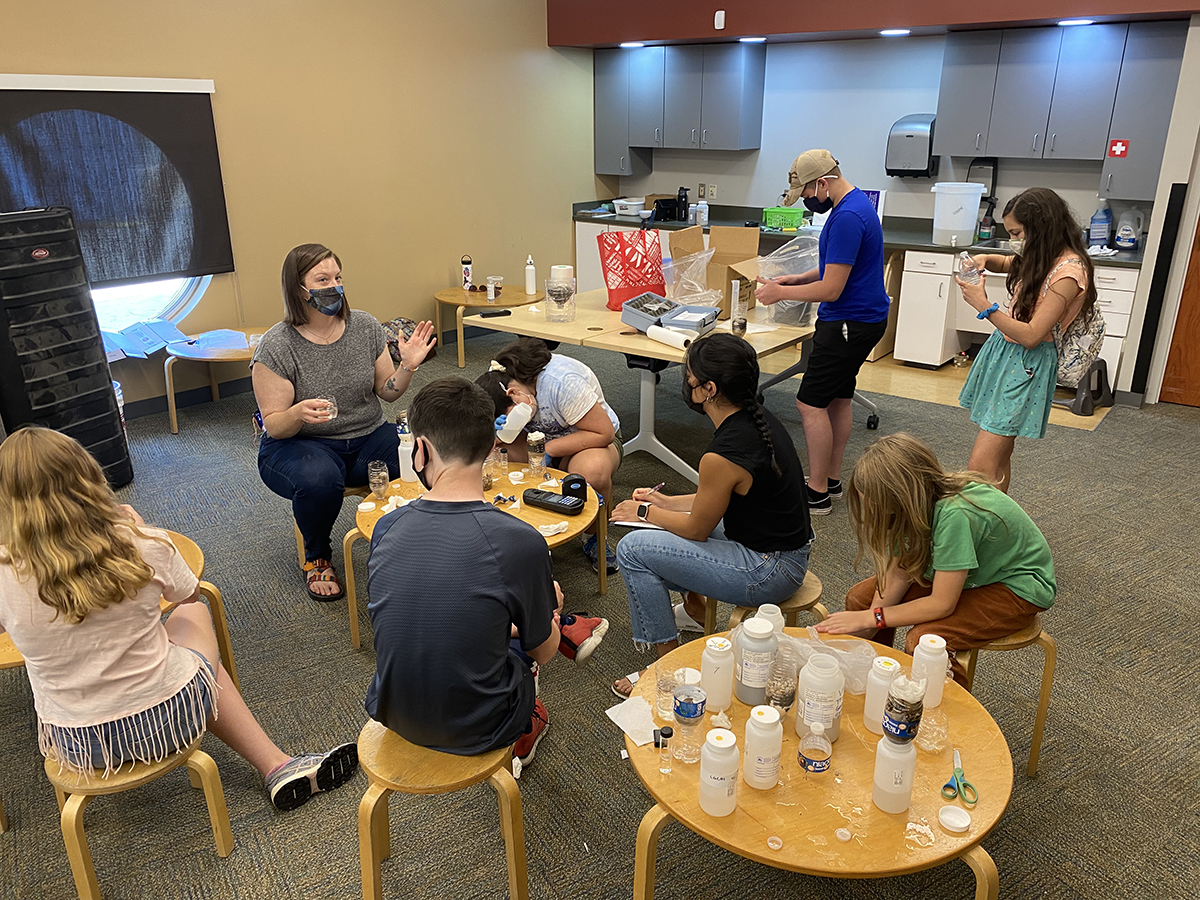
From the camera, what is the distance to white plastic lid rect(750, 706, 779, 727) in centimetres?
151

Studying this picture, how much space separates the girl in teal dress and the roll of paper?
115 cm

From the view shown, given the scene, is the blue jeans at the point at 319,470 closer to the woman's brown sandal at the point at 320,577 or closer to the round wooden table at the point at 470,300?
the woman's brown sandal at the point at 320,577

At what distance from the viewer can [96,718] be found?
69.2 inches

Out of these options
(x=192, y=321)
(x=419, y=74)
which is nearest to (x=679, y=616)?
(x=192, y=321)

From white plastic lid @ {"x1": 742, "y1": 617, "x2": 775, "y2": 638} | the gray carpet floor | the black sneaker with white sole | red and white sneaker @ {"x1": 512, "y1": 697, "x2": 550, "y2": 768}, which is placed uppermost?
white plastic lid @ {"x1": 742, "y1": 617, "x2": 775, "y2": 638}

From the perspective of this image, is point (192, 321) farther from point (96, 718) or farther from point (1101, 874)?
point (1101, 874)

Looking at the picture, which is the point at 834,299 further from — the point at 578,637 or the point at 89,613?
the point at 89,613

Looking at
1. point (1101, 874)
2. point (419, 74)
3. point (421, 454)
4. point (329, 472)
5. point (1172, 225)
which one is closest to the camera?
point (421, 454)

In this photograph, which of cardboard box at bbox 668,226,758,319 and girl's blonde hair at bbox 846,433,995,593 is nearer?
girl's blonde hair at bbox 846,433,995,593

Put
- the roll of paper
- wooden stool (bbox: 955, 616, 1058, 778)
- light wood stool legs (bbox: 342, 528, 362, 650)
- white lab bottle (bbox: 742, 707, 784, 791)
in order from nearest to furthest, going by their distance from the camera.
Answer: white lab bottle (bbox: 742, 707, 784, 791)
wooden stool (bbox: 955, 616, 1058, 778)
light wood stool legs (bbox: 342, 528, 362, 650)
the roll of paper

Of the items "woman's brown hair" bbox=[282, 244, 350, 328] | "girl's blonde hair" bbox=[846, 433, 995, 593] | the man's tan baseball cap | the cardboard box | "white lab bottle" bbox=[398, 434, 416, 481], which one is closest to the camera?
"girl's blonde hair" bbox=[846, 433, 995, 593]

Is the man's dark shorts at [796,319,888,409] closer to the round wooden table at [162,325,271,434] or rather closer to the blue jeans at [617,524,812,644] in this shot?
the blue jeans at [617,524,812,644]

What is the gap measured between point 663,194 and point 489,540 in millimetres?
6515

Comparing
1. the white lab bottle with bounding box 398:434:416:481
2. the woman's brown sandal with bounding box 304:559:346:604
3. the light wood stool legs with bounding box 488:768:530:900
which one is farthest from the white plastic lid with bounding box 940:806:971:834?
the woman's brown sandal with bounding box 304:559:346:604
